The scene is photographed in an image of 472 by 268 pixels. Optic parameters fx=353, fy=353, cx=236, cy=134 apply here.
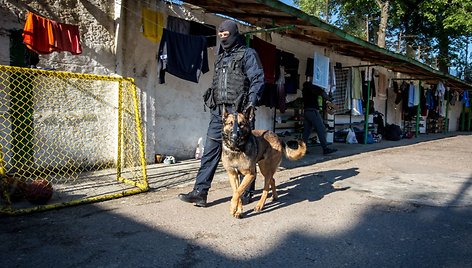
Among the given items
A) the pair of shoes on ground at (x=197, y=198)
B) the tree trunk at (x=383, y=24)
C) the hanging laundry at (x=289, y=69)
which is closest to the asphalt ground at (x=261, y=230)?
the pair of shoes on ground at (x=197, y=198)

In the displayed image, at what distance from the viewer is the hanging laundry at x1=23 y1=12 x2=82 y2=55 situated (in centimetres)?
490

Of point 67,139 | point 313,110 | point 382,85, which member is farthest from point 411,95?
point 67,139

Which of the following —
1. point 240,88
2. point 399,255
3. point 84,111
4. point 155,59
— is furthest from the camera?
point 155,59

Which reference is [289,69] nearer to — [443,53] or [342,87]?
[342,87]

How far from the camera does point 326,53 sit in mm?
11492

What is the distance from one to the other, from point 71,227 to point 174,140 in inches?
164

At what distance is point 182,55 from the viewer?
21.5 ft

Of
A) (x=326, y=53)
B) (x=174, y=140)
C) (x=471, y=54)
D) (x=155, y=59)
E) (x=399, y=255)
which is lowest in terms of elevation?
(x=399, y=255)

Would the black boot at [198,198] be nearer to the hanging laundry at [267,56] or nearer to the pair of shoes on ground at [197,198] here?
the pair of shoes on ground at [197,198]

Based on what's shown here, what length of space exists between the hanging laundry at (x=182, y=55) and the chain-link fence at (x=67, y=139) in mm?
844

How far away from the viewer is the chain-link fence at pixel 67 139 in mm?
4670

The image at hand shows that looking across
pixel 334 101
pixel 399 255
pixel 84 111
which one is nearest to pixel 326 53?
pixel 334 101

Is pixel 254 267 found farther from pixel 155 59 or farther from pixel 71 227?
pixel 155 59

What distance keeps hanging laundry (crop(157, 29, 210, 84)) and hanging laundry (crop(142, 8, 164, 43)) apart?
309 mm
